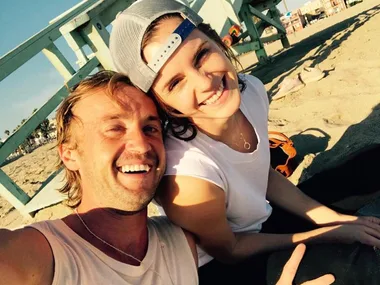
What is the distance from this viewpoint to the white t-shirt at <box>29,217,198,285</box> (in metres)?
1.11

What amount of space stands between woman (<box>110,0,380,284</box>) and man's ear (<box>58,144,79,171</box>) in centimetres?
40

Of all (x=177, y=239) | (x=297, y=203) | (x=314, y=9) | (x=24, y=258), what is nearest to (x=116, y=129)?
(x=177, y=239)

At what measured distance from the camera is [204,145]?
1.52 m

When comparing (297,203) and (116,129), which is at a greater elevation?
(116,129)

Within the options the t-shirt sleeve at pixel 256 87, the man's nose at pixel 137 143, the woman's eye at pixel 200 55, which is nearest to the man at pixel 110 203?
the man's nose at pixel 137 143

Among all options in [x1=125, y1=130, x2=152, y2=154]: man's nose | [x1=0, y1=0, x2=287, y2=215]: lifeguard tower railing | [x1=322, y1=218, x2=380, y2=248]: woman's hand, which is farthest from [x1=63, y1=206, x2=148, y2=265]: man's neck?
[x1=0, y1=0, x2=287, y2=215]: lifeguard tower railing

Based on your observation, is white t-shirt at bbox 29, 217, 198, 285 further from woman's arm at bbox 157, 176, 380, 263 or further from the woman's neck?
the woman's neck

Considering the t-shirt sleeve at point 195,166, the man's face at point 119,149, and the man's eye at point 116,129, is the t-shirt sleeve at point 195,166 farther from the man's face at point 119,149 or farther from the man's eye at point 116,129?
the man's eye at point 116,129

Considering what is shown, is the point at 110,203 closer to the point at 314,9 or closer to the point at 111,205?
the point at 111,205

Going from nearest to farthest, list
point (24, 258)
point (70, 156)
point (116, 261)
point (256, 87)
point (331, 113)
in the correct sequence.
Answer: point (24, 258) < point (116, 261) < point (70, 156) < point (256, 87) < point (331, 113)

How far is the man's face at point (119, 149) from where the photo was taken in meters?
1.41

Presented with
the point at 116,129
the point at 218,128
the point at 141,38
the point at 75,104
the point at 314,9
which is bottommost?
the point at 314,9

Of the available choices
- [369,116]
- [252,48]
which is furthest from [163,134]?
[252,48]

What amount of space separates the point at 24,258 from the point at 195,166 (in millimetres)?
660
